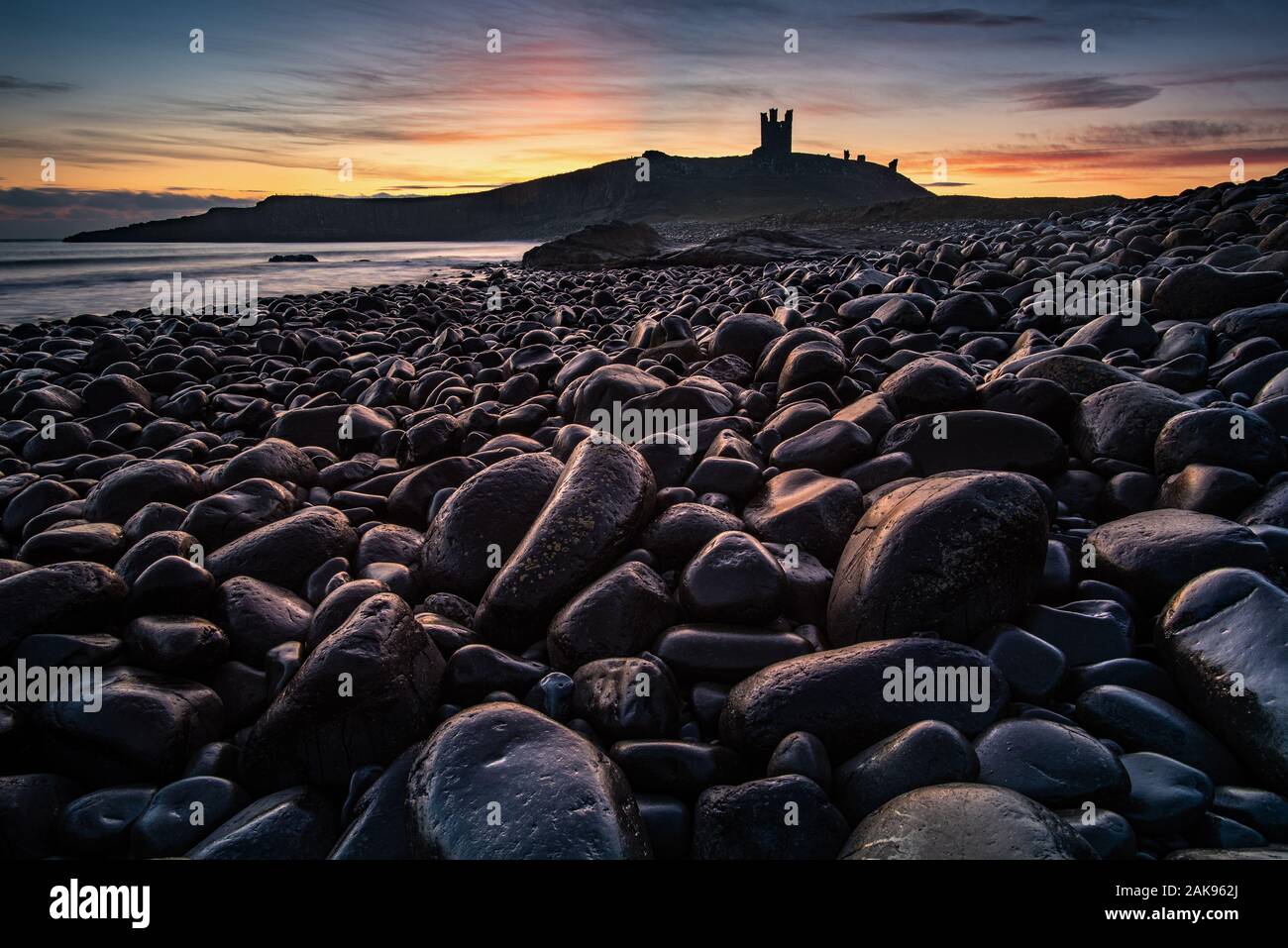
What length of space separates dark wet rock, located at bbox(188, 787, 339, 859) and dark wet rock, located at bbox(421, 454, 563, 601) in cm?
95

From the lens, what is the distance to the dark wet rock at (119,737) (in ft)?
6.60

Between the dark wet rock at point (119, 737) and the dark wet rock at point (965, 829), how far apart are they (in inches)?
73.4

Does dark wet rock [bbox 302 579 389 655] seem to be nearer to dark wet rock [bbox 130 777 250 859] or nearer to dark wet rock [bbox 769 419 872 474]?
dark wet rock [bbox 130 777 250 859]

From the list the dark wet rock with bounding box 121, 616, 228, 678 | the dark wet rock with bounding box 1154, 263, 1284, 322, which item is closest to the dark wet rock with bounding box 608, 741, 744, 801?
the dark wet rock with bounding box 121, 616, 228, 678

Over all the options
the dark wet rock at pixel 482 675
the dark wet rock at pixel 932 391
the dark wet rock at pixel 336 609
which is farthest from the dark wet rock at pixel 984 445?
the dark wet rock at pixel 336 609

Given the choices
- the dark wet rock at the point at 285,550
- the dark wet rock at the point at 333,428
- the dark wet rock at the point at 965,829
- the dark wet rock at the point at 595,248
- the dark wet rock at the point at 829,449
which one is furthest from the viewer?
the dark wet rock at the point at 595,248

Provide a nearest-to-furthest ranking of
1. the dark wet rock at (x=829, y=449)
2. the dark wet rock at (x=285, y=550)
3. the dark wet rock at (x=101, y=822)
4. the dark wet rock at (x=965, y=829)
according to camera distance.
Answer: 1. the dark wet rock at (x=965, y=829)
2. the dark wet rock at (x=101, y=822)
3. the dark wet rock at (x=285, y=550)
4. the dark wet rock at (x=829, y=449)

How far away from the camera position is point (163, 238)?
70.2m

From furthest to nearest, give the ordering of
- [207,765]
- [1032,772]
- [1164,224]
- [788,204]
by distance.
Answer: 1. [788,204]
2. [1164,224]
3. [207,765]
4. [1032,772]

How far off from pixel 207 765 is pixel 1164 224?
13113 mm

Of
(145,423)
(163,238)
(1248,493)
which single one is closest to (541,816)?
(1248,493)

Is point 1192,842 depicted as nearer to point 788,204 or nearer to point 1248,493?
point 1248,493

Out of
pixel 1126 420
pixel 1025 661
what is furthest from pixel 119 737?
pixel 1126 420

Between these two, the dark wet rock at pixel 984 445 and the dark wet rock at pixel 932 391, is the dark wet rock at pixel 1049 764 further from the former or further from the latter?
the dark wet rock at pixel 932 391
